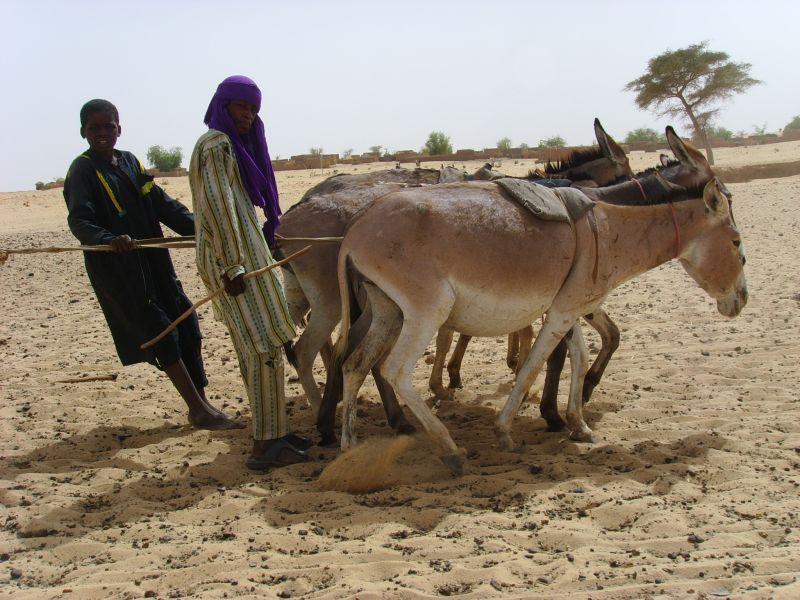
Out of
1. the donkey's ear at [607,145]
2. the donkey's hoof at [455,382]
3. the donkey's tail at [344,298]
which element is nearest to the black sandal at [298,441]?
the donkey's tail at [344,298]

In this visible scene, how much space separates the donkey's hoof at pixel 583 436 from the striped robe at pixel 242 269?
6.52 feet

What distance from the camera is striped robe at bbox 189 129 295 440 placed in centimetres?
458

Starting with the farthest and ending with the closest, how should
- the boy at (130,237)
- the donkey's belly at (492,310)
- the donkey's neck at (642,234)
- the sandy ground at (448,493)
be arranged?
the boy at (130,237) < the donkey's neck at (642,234) < the donkey's belly at (492,310) < the sandy ground at (448,493)

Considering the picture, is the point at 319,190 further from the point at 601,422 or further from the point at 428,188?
the point at 601,422

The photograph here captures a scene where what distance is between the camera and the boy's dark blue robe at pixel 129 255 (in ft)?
17.7

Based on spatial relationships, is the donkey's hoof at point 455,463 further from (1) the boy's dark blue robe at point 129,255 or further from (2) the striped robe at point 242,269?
(1) the boy's dark blue robe at point 129,255

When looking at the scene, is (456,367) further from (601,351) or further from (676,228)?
(676,228)

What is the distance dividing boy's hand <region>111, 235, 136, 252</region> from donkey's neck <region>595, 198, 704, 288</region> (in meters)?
3.03

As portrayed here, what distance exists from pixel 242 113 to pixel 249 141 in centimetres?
27

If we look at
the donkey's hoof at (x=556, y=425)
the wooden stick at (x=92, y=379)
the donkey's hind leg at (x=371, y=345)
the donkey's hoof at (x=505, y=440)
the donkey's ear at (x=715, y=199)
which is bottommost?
the donkey's hoof at (x=556, y=425)

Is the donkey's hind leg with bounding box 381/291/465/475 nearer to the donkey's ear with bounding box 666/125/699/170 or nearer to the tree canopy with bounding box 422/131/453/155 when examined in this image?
the donkey's ear with bounding box 666/125/699/170

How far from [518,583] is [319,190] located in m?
3.72

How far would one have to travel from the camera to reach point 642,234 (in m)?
5.35

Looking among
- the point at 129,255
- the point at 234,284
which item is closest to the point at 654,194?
the point at 234,284
